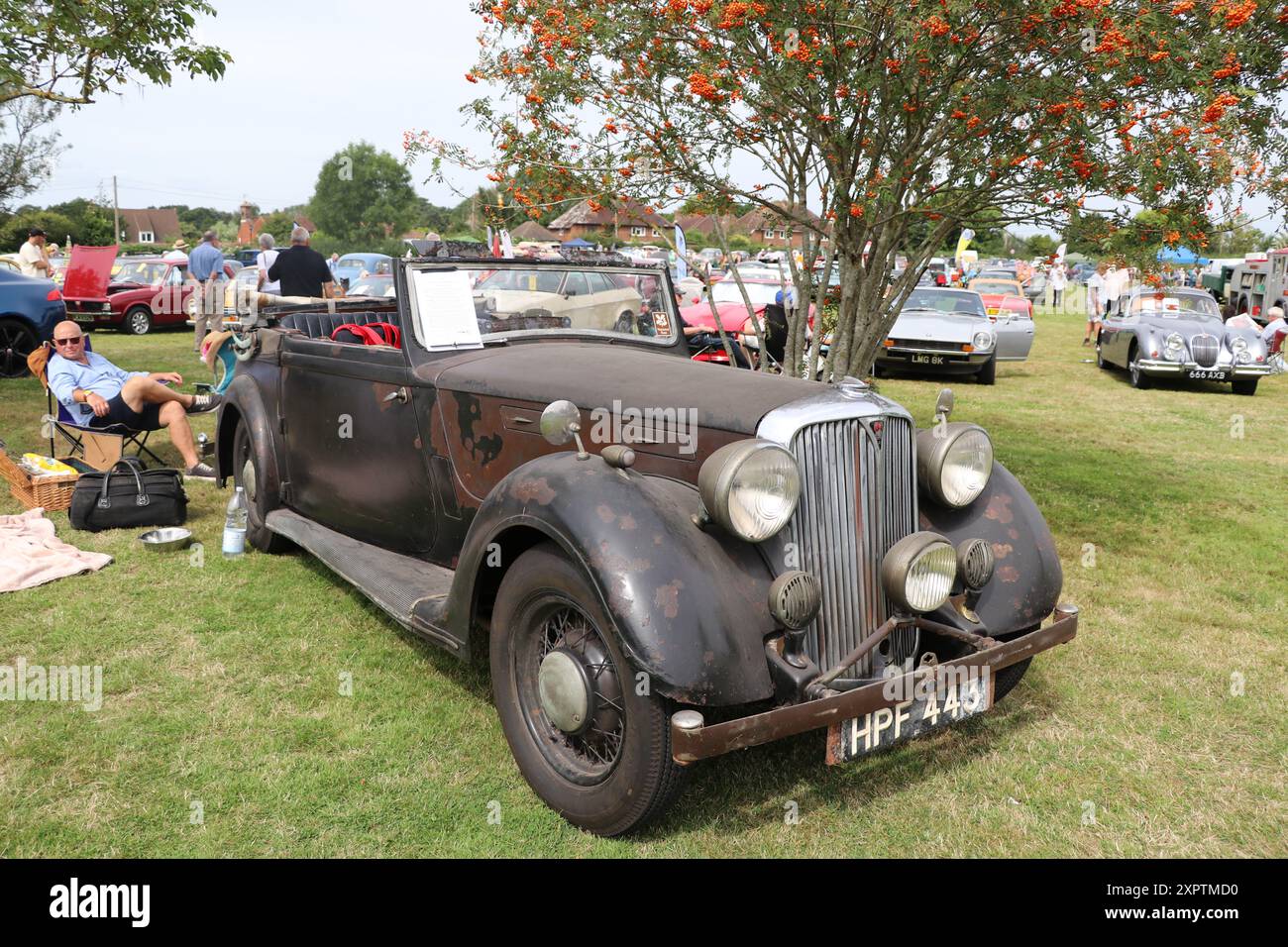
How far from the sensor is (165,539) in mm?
5324

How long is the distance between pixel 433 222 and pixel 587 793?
73.3m

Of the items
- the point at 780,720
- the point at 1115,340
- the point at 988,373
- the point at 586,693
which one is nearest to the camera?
the point at 780,720

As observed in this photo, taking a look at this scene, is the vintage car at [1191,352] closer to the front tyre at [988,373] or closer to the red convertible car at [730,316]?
the front tyre at [988,373]

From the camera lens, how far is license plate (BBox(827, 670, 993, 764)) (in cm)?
272

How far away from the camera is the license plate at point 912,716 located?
8.94ft

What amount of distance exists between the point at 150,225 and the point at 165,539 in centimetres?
9695

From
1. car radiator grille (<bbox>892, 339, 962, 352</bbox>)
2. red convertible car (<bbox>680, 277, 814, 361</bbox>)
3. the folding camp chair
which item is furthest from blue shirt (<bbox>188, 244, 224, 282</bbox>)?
car radiator grille (<bbox>892, 339, 962, 352</bbox>)

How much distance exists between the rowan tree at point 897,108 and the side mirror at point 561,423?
2.84 metres

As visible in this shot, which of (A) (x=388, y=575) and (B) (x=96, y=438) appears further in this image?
(B) (x=96, y=438)

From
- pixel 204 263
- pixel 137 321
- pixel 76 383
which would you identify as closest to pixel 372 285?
pixel 204 263

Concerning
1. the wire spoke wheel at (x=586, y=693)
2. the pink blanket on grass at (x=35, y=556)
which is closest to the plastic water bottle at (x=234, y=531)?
the pink blanket on grass at (x=35, y=556)

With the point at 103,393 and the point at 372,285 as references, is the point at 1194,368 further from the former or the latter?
the point at 103,393

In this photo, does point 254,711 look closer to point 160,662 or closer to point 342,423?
point 160,662
